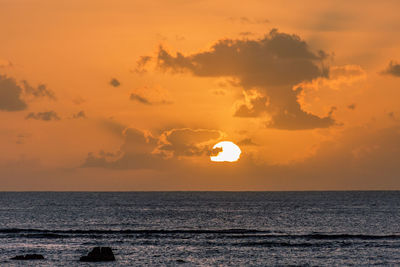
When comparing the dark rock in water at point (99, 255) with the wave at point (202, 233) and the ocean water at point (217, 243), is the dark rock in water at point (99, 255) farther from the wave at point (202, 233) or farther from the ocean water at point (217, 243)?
the wave at point (202, 233)

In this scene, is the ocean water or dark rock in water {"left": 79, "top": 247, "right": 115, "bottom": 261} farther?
the ocean water

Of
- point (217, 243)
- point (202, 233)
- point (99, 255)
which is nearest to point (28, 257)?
point (99, 255)

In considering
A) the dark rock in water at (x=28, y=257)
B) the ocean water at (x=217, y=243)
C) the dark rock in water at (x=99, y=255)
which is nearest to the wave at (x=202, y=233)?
the ocean water at (x=217, y=243)

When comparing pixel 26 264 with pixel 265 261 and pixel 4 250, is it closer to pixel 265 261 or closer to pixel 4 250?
pixel 4 250

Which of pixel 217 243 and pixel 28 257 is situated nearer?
pixel 28 257

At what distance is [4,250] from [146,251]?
19.5 meters

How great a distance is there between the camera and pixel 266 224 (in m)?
130

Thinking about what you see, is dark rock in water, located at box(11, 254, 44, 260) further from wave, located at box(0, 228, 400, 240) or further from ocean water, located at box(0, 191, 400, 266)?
wave, located at box(0, 228, 400, 240)

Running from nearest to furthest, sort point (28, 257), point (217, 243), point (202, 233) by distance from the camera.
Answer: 1. point (28, 257)
2. point (217, 243)
3. point (202, 233)

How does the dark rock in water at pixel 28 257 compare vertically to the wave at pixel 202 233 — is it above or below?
below

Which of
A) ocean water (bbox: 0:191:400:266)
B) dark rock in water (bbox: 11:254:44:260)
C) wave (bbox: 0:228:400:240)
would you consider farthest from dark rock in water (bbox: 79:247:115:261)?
wave (bbox: 0:228:400:240)

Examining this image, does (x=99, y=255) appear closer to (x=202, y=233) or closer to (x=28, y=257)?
(x=28, y=257)

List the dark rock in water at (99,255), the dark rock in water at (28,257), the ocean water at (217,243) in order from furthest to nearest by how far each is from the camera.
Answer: the ocean water at (217,243) < the dark rock in water at (28,257) < the dark rock in water at (99,255)

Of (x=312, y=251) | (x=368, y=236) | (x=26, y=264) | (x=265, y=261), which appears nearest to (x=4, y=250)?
(x=26, y=264)
